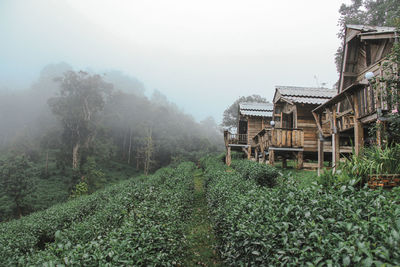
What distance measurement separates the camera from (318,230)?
9.04 feet

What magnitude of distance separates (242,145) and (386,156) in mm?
18115

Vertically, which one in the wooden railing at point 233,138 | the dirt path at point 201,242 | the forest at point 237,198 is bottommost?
the dirt path at point 201,242

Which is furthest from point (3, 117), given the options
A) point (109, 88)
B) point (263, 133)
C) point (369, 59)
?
point (369, 59)

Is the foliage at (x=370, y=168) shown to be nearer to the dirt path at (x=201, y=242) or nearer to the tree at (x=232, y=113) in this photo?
the dirt path at (x=201, y=242)

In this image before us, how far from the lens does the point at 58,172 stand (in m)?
41.2

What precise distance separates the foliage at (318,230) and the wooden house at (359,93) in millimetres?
4466

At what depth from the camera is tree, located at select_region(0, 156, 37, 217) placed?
2520 centimetres

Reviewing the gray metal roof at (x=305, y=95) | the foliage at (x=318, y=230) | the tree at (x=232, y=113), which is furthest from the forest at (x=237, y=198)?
the tree at (x=232, y=113)

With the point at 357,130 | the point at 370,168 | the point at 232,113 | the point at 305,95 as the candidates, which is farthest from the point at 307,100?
the point at 232,113

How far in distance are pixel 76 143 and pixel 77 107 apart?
6.66 m

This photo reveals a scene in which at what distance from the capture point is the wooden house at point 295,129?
13.4 metres

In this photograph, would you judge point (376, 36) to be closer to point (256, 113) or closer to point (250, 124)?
point (256, 113)

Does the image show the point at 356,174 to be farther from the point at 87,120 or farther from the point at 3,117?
the point at 3,117

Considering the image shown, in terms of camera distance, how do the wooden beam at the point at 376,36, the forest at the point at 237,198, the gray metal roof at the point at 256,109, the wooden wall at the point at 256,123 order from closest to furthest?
the forest at the point at 237,198 → the wooden beam at the point at 376,36 → the gray metal roof at the point at 256,109 → the wooden wall at the point at 256,123
